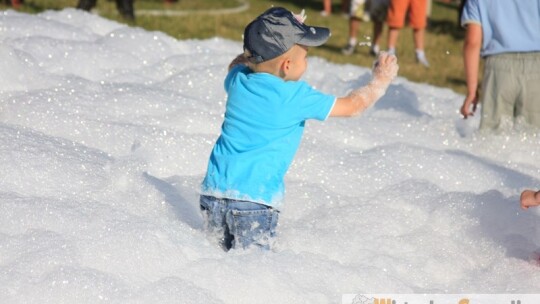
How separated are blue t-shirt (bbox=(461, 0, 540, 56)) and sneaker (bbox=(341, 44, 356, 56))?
202 inches

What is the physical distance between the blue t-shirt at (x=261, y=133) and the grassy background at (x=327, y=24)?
4946 millimetres

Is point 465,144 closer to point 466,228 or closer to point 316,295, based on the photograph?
point 466,228

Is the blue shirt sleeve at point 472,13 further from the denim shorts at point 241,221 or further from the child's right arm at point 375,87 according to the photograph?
the denim shorts at point 241,221

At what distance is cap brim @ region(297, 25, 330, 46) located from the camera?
384 centimetres

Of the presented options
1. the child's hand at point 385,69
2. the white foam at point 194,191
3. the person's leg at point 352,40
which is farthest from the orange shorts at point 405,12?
the child's hand at point 385,69

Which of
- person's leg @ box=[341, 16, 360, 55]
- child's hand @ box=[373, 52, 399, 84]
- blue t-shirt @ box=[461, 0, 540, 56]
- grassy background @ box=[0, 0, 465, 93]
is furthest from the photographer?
person's leg @ box=[341, 16, 360, 55]

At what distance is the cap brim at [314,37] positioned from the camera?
3840 millimetres

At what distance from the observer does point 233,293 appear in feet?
12.2

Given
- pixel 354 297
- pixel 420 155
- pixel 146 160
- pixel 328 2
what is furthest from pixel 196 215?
pixel 328 2

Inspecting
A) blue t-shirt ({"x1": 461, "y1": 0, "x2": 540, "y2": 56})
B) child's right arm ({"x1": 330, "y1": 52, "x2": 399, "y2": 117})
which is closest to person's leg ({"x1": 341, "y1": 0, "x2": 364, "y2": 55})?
blue t-shirt ({"x1": 461, "y1": 0, "x2": 540, "y2": 56})

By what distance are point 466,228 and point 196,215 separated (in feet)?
4.05

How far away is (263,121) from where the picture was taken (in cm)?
388

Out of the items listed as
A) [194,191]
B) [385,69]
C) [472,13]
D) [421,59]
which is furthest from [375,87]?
[421,59]

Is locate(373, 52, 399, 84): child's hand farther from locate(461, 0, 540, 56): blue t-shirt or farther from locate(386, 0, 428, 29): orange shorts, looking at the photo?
locate(386, 0, 428, 29): orange shorts
